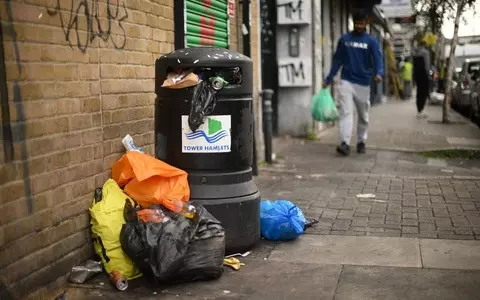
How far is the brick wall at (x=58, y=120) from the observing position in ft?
12.3

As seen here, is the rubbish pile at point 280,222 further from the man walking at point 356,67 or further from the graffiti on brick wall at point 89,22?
the man walking at point 356,67

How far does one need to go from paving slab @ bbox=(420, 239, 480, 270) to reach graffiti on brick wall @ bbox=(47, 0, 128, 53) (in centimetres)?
290

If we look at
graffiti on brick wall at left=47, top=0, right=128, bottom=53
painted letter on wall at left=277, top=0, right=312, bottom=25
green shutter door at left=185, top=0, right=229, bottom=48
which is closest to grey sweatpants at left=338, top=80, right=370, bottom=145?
painted letter on wall at left=277, top=0, right=312, bottom=25

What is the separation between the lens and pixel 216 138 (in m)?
4.81

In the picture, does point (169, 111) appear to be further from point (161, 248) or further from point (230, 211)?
point (161, 248)

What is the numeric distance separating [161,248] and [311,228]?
2.08 metres

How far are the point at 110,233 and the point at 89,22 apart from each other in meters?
1.51

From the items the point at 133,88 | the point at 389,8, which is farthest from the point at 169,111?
the point at 389,8

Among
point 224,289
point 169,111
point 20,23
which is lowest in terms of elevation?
point 224,289

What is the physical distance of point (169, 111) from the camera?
4.88 meters

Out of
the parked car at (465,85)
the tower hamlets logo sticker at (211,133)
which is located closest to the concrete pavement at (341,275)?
the tower hamlets logo sticker at (211,133)

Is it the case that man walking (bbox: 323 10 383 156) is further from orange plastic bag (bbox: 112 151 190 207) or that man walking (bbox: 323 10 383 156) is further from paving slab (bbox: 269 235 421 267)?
orange plastic bag (bbox: 112 151 190 207)

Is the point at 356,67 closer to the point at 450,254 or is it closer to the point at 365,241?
the point at 365,241

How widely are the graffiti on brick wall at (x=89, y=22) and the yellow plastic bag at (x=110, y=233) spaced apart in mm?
1082
